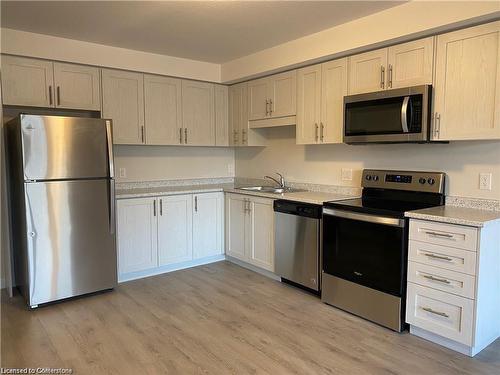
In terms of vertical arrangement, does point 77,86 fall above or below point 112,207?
above

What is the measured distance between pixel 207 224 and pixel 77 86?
78.1 inches

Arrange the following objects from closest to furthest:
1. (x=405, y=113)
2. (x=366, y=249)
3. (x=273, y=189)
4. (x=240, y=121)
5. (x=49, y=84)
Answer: (x=405, y=113)
(x=366, y=249)
(x=49, y=84)
(x=273, y=189)
(x=240, y=121)

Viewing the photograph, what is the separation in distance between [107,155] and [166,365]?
187cm

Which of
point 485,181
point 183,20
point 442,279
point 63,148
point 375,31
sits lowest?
point 442,279

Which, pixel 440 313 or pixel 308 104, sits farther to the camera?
pixel 308 104

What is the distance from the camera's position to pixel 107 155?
329cm

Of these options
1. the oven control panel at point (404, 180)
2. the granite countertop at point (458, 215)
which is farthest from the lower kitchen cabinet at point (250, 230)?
the granite countertop at point (458, 215)

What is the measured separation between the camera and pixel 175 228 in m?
4.04

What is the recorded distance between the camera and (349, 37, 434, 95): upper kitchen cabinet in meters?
2.74

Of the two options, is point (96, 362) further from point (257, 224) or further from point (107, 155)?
point (257, 224)

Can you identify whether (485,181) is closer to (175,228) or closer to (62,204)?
(175,228)

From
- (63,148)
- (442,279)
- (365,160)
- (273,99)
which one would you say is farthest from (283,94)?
(442,279)

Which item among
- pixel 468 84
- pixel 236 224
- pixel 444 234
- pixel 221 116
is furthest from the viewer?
pixel 221 116

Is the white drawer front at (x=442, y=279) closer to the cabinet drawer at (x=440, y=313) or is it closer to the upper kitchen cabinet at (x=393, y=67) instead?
the cabinet drawer at (x=440, y=313)
